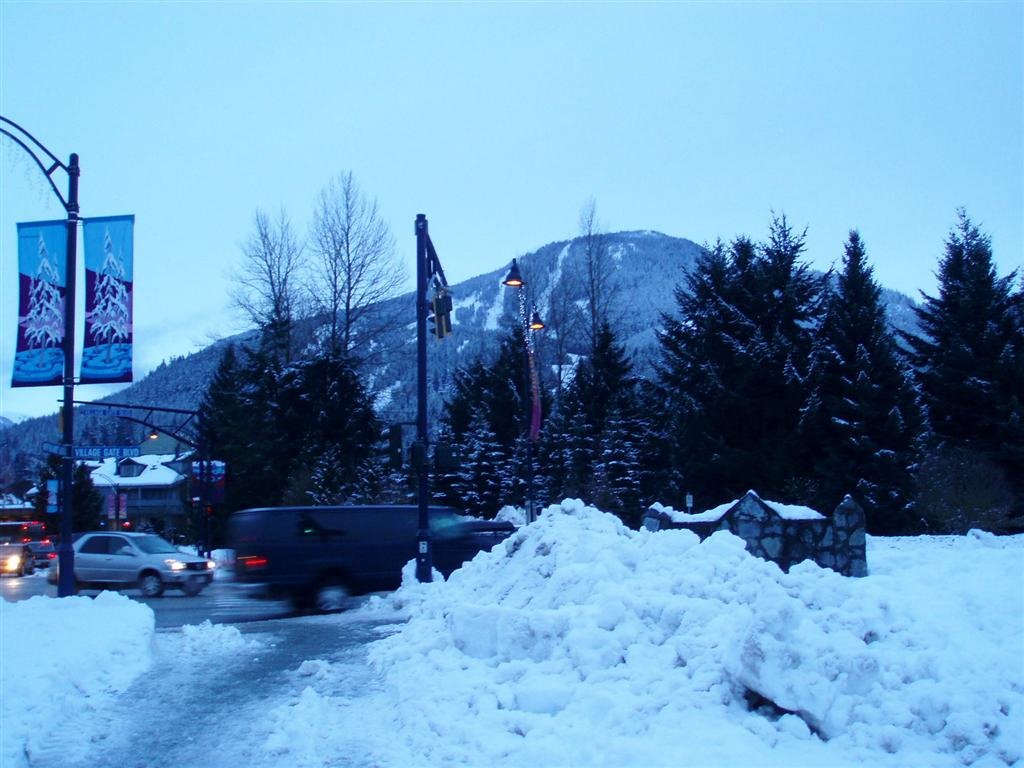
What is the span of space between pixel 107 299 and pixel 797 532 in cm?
1174

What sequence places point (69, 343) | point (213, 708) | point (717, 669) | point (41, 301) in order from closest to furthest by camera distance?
point (717, 669) < point (213, 708) < point (41, 301) < point (69, 343)

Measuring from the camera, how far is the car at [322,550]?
17.8m

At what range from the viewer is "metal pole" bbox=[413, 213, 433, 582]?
18.0 metres

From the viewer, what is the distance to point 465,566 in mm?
15281

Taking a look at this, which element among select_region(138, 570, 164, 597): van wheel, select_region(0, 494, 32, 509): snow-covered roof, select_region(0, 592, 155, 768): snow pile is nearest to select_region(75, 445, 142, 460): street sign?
select_region(0, 592, 155, 768): snow pile

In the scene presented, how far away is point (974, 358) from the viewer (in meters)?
32.1

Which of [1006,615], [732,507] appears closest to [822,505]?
[732,507]

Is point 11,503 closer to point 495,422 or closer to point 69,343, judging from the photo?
point 495,422

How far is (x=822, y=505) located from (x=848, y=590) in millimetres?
23019

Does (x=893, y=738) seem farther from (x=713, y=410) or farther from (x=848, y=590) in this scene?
(x=713, y=410)

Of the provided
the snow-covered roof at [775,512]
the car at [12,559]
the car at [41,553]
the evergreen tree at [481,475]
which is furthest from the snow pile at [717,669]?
the car at [41,553]

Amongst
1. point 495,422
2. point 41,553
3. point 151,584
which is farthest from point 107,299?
point 41,553

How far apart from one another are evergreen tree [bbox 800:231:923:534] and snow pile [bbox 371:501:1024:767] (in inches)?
784

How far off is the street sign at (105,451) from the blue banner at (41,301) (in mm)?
1409
